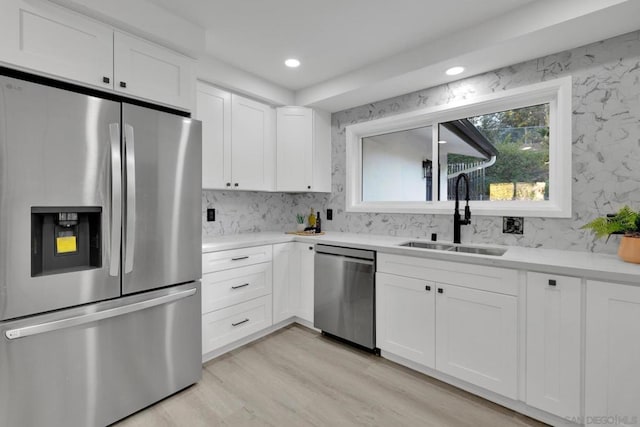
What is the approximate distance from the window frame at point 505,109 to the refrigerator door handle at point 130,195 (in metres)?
2.18

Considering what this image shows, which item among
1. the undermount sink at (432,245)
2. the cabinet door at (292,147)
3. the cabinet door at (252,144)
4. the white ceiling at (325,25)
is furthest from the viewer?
the cabinet door at (292,147)

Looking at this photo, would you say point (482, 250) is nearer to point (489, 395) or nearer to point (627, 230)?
point (627, 230)

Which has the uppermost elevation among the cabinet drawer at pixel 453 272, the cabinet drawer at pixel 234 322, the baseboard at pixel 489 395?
the cabinet drawer at pixel 453 272

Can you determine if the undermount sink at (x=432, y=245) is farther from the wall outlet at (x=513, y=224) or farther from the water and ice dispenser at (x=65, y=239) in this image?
the water and ice dispenser at (x=65, y=239)

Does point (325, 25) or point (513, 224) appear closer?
point (325, 25)

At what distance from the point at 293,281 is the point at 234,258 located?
0.75 meters

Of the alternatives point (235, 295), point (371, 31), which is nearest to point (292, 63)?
point (371, 31)

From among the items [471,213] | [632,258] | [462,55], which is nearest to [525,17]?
[462,55]

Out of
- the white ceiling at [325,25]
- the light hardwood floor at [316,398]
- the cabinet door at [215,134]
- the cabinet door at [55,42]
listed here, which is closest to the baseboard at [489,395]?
the light hardwood floor at [316,398]

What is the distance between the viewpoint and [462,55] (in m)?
2.11

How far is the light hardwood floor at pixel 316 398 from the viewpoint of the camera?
1734mm

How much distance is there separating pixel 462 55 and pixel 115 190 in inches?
94.7

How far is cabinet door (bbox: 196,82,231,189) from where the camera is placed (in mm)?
2574

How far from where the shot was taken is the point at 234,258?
2479 millimetres
